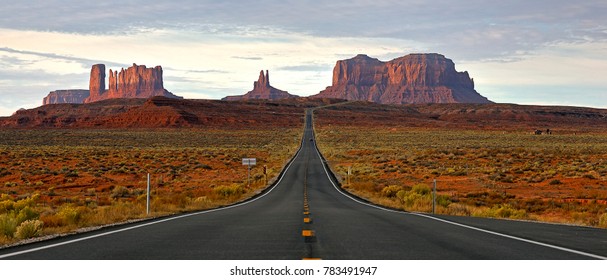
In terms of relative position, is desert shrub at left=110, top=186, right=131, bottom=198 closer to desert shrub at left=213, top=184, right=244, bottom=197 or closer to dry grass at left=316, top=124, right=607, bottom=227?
desert shrub at left=213, top=184, right=244, bottom=197

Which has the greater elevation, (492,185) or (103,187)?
(492,185)

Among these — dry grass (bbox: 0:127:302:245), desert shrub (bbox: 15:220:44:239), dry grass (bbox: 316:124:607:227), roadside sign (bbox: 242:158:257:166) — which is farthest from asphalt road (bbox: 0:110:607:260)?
roadside sign (bbox: 242:158:257:166)

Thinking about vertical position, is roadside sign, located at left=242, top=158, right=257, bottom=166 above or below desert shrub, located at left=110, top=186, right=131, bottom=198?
above

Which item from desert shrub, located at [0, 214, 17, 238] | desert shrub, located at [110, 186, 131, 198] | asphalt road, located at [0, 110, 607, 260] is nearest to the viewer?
asphalt road, located at [0, 110, 607, 260]

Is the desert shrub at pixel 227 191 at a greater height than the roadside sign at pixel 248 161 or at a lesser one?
lesser

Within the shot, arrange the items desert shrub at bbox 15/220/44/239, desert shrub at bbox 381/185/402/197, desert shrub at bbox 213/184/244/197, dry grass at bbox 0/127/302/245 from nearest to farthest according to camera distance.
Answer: desert shrub at bbox 15/220/44/239
dry grass at bbox 0/127/302/245
desert shrub at bbox 213/184/244/197
desert shrub at bbox 381/185/402/197

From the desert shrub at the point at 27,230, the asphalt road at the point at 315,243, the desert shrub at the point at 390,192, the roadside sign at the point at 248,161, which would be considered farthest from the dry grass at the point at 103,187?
the desert shrub at the point at 390,192

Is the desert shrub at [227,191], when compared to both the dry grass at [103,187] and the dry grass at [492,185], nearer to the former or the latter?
the dry grass at [103,187]

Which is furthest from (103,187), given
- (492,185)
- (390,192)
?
(492,185)

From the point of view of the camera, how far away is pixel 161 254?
8.23 m

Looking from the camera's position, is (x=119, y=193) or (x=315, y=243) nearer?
(x=315, y=243)

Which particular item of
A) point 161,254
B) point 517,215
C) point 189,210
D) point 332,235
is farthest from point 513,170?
point 161,254

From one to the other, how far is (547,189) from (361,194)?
37.8 ft

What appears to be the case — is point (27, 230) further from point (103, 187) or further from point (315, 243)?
point (103, 187)
